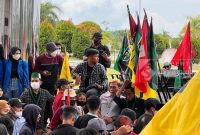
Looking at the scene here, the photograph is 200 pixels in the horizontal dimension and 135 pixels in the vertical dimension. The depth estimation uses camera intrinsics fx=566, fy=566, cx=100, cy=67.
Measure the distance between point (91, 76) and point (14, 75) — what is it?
5.03ft

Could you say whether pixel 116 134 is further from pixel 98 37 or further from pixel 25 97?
pixel 98 37

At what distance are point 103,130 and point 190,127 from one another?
3.02m

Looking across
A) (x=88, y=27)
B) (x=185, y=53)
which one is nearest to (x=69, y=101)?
(x=185, y=53)

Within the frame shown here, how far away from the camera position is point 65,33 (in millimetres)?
49188

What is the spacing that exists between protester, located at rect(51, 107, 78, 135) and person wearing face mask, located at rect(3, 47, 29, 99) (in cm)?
426

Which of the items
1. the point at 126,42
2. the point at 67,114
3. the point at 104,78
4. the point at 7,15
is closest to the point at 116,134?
the point at 67,114

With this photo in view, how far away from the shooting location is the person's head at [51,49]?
1030 centimetres

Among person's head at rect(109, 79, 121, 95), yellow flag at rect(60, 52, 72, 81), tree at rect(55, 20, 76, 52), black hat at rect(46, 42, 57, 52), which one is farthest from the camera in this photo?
tree at rect(55, 20, 76, 52)

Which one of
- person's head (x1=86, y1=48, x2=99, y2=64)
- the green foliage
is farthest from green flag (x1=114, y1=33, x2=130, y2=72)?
the green foliage

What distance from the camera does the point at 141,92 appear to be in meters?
8.61

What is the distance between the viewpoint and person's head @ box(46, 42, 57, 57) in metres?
10.3

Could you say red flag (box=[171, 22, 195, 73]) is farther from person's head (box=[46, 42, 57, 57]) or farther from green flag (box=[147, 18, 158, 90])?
person's head (box=[46, 42, 57, 57])

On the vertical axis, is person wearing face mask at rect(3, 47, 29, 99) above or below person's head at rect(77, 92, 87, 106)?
above

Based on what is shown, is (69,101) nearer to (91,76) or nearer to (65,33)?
(91,76)
